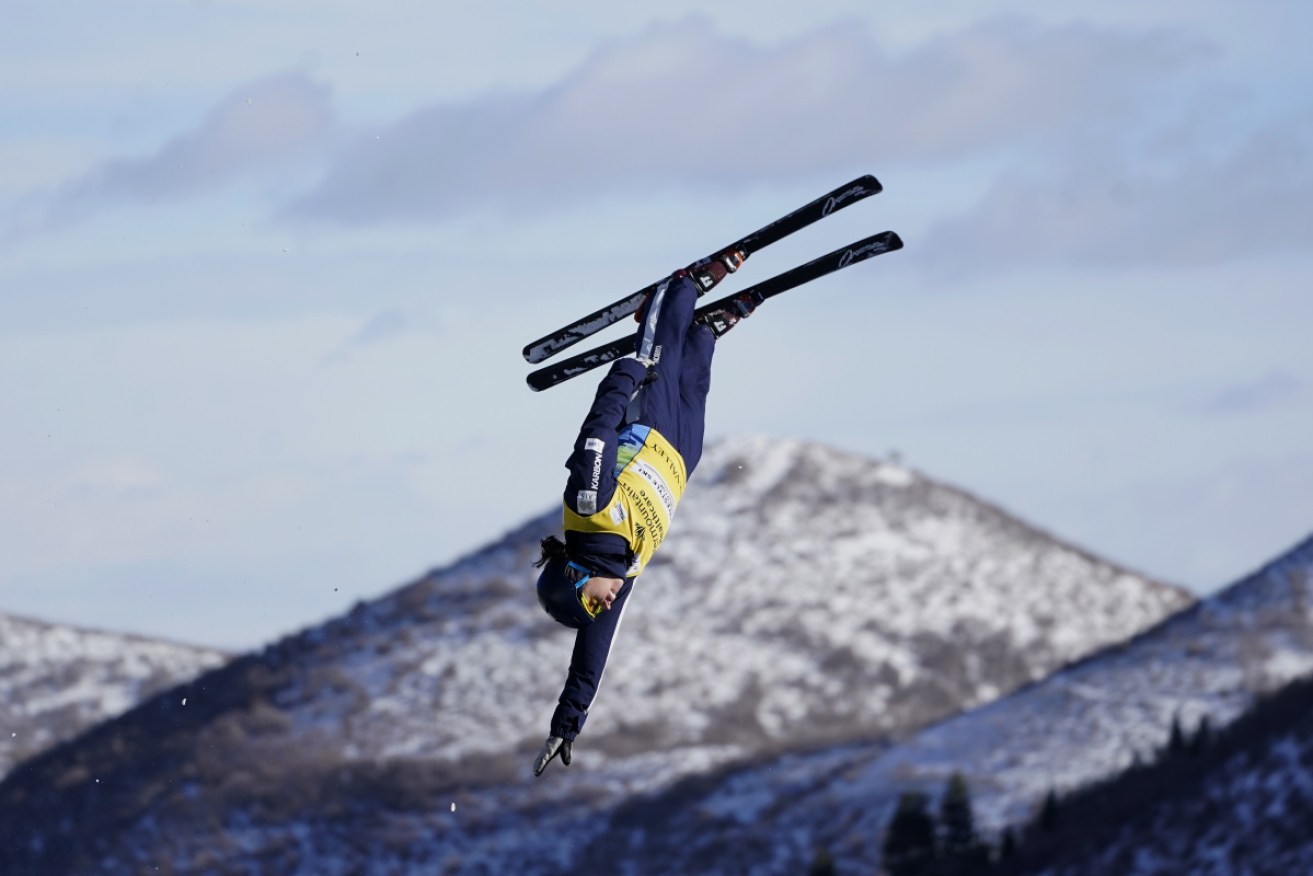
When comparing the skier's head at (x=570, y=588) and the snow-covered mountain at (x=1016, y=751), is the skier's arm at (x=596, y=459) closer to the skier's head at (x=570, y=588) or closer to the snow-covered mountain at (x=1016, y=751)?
the skier's head at (x=570, y=588)

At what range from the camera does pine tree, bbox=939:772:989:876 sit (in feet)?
195

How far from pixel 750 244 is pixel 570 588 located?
410 centimetres

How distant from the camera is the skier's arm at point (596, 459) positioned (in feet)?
47.7

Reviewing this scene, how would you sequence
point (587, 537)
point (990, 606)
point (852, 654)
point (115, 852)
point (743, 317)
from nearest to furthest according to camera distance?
point (587, 537), point (743, 317), point (115, 852), point (852, 654), point (990, 606)

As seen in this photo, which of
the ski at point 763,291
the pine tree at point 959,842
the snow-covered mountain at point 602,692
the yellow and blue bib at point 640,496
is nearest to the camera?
the yellow and blue bib at point 640,496

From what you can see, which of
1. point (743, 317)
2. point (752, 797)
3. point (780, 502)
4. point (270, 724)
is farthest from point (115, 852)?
point (743, 317)

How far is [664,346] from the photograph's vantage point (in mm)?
16281

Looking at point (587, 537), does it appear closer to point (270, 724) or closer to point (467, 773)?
point (467, 773)

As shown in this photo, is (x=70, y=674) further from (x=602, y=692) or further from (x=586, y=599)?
(x=586, y=599)

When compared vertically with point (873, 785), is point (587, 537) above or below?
below

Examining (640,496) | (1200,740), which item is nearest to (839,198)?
(640,496)

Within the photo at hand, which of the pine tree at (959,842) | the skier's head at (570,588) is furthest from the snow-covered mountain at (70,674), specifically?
the skier's head at (570,588)

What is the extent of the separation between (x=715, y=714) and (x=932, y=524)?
27.0 meters

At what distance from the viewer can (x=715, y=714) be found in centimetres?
9444
